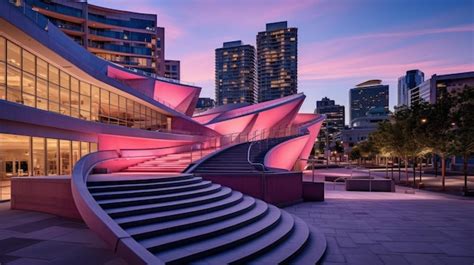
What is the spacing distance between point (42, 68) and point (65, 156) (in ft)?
17.1

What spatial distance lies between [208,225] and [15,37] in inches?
526

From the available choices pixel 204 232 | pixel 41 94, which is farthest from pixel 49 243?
pixel 41 94

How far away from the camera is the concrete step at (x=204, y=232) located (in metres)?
6.04

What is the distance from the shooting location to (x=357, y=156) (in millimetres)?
76562

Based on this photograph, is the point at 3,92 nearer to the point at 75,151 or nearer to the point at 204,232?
the point at 75,151

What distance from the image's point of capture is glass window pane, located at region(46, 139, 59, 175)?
16.4 meters

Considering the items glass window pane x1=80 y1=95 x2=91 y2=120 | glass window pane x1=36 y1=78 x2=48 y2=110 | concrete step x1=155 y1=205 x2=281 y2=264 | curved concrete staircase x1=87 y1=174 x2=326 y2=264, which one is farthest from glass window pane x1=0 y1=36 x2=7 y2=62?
concrete step x1=155 y1=205 x2=281 y2=264

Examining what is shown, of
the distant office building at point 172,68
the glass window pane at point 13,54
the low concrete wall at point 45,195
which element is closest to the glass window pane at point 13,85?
the glass window pane at point 13,54

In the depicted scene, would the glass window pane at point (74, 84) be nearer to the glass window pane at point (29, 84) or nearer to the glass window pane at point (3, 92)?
the glass window pane at point (29, 84)

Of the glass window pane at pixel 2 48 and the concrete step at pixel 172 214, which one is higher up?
the glass window pane at pixel 2 48

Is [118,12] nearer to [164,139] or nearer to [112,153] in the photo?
[164,139]

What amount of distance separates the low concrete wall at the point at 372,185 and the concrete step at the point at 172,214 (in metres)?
13.8

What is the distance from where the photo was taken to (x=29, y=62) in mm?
15820

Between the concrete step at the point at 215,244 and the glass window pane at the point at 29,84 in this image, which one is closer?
the concrete step at the point at 215,244
